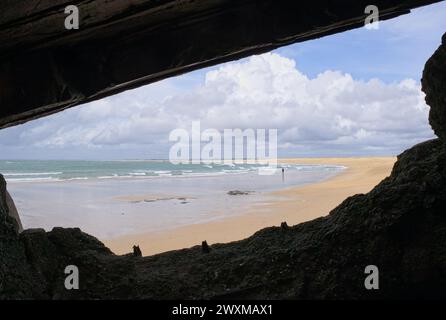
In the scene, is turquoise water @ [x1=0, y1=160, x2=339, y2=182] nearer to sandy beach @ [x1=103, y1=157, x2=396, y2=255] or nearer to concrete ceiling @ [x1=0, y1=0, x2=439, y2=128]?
sandy beach @ [x1=103, y1=157, x2=396, y2=255]

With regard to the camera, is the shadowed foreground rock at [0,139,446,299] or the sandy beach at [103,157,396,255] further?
the sandy beach at [103,157,396,255]

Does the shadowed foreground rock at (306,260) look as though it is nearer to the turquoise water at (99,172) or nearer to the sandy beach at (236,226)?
the sandy beach at (236,226)

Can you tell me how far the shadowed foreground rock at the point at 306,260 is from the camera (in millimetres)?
2756

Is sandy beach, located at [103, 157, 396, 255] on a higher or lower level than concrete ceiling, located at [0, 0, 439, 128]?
lower

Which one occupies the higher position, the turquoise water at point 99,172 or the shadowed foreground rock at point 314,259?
the turquoise water at point 99,172

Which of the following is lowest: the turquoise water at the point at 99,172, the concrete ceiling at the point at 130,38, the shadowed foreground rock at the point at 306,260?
the shadowed foreground rock at the point at 306,260

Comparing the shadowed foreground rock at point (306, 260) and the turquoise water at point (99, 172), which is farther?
the turquoise water at point (99, 172)

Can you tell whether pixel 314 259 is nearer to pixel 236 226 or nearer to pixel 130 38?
pixel 130 38

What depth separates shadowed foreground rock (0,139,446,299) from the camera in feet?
9.04

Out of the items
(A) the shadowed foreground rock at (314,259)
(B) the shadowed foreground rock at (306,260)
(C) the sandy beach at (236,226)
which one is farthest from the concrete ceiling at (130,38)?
(C) the sandy beach at (236,226)

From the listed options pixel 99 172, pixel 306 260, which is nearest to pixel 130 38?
pixel 306 260

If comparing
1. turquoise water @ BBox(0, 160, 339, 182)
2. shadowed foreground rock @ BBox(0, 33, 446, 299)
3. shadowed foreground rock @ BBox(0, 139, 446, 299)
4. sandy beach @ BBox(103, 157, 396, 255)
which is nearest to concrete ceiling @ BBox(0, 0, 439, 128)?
shadowed foreground rock @ BBox(0, 33, 446, 299)

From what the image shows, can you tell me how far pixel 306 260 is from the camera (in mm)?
3094
